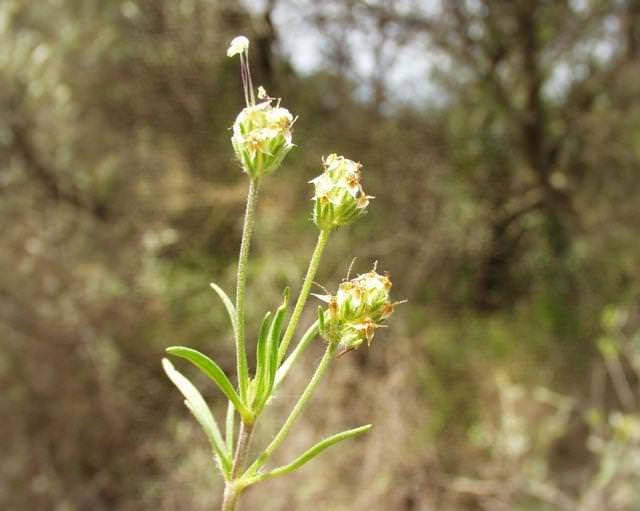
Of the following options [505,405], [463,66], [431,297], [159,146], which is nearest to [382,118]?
[463,66]

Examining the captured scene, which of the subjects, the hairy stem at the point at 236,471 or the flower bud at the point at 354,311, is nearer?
the hairy stem at the point at 236,471

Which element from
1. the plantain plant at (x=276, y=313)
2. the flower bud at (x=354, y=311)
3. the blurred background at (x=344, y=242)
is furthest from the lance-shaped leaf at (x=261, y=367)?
the blurred background at (x=344, y=242)

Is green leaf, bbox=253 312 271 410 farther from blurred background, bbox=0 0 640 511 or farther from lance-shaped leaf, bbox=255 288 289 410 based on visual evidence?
blurred background, bbox=0 0 640 511

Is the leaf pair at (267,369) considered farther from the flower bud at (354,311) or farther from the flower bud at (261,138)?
the flower bud at (261,138)

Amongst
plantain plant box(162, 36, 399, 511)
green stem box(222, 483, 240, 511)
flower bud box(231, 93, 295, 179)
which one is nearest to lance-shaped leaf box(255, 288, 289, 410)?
plantain plant box(162, 36, 399, 511)

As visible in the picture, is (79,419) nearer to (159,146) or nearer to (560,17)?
(159,146)

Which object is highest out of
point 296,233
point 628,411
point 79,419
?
point 296,233
